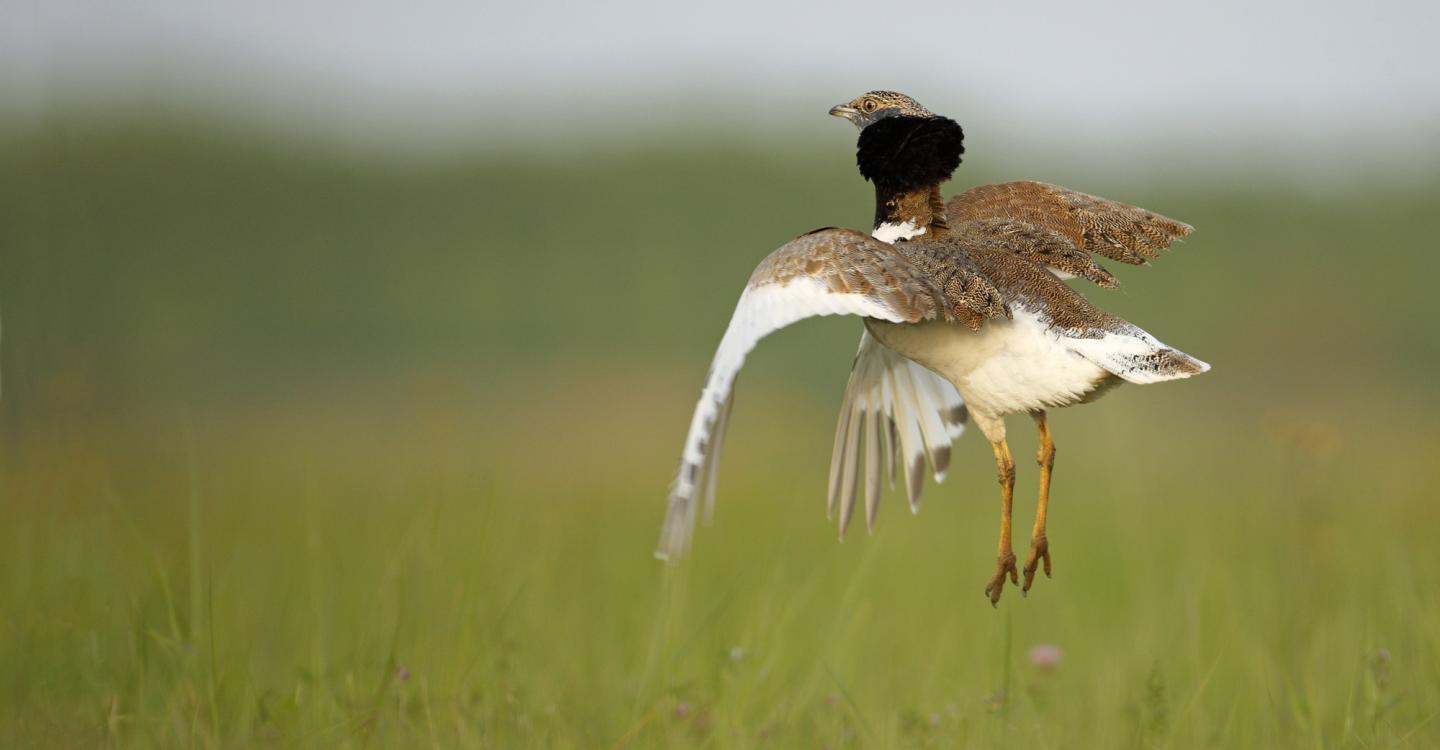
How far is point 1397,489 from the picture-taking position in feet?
42.0

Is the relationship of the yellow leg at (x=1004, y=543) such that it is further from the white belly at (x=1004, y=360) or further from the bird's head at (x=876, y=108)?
the bird's head at (x=876, y=108)

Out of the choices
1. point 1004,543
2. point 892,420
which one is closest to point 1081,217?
point 892,420

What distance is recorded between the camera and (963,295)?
434cm

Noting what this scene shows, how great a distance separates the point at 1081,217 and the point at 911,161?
0.77 m

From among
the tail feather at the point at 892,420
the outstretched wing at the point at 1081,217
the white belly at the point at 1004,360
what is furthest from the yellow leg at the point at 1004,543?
the tail feather at the point at 892,420

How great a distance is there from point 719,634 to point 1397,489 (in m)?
8.20

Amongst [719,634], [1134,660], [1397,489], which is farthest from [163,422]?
[1397,489]

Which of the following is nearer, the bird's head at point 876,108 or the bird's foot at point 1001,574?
the bird's foot at point 1001,574

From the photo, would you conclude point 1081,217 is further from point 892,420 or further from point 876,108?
point 892,420

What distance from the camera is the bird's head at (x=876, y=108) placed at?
4.66m

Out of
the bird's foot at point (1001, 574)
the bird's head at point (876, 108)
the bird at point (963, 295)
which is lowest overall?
the bird's foot at point (1001, 574)

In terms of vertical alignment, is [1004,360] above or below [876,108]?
below

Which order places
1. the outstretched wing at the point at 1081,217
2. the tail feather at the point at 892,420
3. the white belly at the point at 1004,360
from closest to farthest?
the white belly at the point at 1004,360 → the outstretched wing at the point at 1081,217 → the tail feather at the point at 892,420

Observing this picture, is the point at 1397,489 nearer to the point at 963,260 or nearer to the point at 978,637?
the point at 978,637
